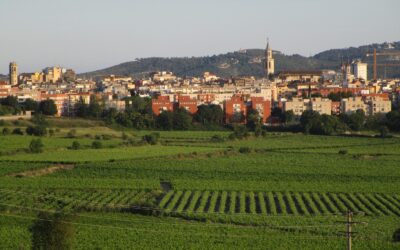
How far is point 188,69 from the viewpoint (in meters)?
167

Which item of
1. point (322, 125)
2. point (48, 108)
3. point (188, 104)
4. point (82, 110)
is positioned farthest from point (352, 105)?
point (48, 108)

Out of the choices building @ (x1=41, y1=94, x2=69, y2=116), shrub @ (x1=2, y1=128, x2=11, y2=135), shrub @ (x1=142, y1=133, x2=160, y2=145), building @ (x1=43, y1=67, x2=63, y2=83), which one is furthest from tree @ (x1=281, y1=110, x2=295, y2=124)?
building @ (x1=43, y1=67, x2=63, y2=83)

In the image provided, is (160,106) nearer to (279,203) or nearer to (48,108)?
(48,108)

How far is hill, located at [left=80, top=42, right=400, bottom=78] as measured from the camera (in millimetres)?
157250

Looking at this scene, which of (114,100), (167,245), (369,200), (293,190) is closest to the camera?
(167,245)

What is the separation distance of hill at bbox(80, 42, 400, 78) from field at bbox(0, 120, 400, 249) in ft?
345

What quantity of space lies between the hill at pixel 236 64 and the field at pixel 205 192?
10509cm

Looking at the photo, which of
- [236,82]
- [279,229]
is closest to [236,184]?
[279,229]

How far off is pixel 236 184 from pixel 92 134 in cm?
2038

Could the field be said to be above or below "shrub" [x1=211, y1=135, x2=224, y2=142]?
below

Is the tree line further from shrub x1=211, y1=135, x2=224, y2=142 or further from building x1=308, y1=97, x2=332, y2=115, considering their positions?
building x1=308, y1=97, x2=332, y2=115

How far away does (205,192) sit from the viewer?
97.0 feet

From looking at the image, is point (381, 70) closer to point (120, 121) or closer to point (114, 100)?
point (114, 100)

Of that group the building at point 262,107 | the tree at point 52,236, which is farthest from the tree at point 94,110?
the tree at point 52,236
